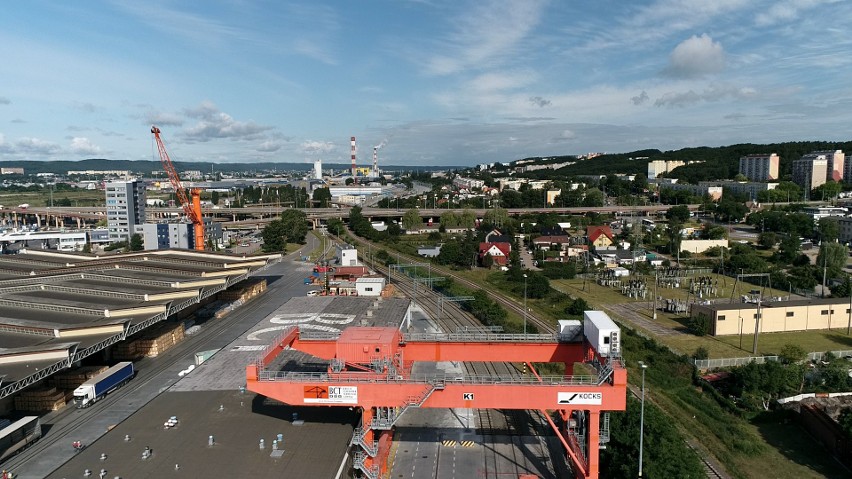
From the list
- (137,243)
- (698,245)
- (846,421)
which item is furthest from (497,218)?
(846,421)

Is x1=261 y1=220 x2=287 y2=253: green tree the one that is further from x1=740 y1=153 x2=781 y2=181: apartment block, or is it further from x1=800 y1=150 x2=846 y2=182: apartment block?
x1=740 y1=153 x2=781 y2=181: apartment block

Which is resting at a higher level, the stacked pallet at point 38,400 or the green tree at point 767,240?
the green tree at point 767,240

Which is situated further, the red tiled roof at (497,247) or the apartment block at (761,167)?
the apartment block at (761,167)

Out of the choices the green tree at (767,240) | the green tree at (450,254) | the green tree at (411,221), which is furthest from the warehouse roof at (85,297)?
the green tree at (767,240)

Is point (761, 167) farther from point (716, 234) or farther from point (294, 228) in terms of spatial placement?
point (294, 228)

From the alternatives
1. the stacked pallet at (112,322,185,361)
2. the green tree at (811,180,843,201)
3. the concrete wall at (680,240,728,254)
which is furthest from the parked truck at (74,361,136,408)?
the green tree at (811,180,843,201)

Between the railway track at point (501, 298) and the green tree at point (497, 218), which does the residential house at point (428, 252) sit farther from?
the green tree at point (497, 218)

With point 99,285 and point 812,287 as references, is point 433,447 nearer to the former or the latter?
point 99,285

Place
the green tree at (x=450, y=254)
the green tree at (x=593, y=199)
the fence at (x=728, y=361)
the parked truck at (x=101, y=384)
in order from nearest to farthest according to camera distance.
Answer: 1. the parked truck at (x=101, y=384)
2. the fence at (x=728, y=361)
3. the green tree at (x=450, y=254)
4. the green tree at (x=593, y=199)
